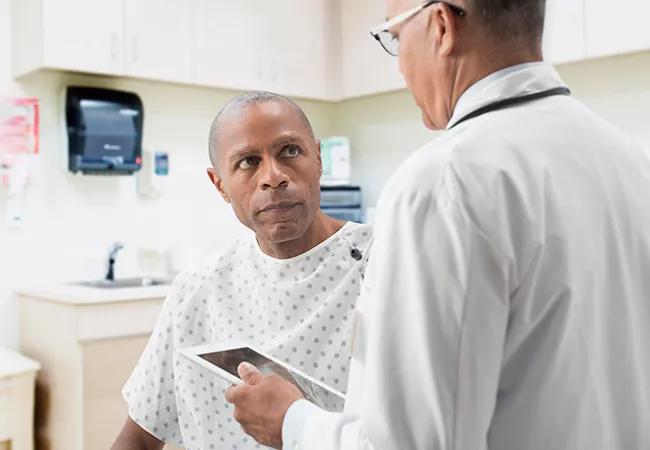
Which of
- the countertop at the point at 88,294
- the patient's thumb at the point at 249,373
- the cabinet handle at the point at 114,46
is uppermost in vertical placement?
the cabinet handle at the point at 114,46

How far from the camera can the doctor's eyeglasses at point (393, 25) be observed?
0.77 m

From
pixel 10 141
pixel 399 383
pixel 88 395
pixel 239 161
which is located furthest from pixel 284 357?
pixel 10 141

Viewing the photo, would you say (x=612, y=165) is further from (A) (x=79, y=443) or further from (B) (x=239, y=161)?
(A) (x=79, y=443)

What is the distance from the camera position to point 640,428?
30.2 inches

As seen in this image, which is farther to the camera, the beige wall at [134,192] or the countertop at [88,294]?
the beige wall at [134,192]

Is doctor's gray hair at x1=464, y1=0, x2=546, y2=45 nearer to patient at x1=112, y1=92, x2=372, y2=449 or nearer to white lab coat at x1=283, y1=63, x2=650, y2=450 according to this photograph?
white lab coat at x1=283, y1=63, x2=650, y2=450

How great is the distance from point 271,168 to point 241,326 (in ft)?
1.03

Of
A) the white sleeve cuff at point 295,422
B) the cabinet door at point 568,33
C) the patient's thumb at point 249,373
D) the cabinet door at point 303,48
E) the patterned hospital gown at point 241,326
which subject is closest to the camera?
the white sleeve cuff at point 295,422

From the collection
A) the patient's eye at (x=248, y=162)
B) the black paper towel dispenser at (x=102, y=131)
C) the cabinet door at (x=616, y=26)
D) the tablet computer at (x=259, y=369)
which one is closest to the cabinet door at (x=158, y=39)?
the black paper towel dispenser at (x=102, y=131)

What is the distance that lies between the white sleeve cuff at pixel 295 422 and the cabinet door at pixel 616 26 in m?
2.39

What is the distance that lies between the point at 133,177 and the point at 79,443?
1270 mm

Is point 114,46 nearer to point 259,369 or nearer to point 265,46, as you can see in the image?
point 265,46

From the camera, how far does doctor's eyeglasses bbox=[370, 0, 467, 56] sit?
2.53 ft

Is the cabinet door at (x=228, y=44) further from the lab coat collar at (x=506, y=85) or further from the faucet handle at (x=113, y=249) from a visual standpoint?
the lab coat collar at (x=506, y=85)
